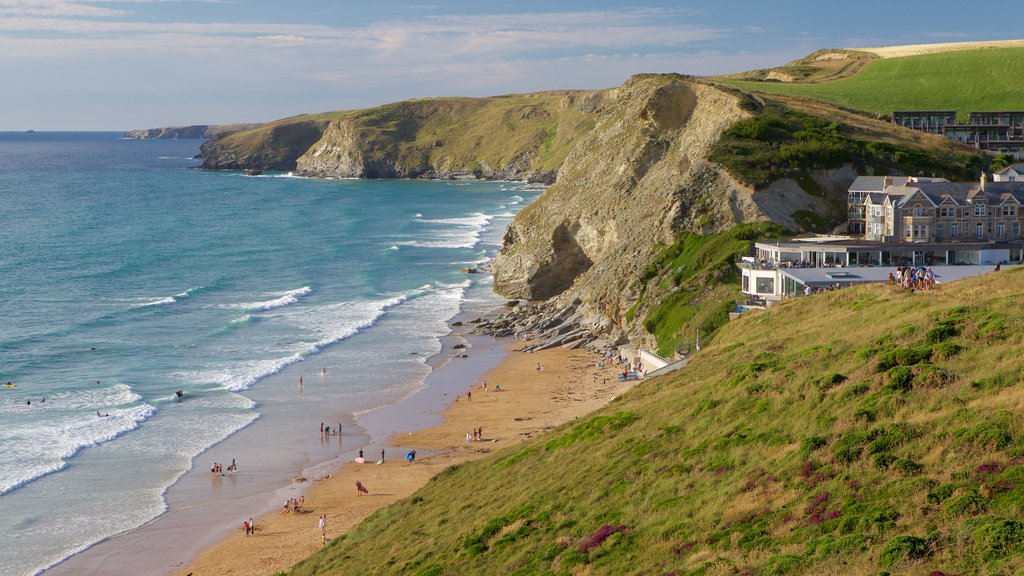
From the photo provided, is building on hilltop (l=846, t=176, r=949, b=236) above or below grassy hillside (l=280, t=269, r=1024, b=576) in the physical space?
above

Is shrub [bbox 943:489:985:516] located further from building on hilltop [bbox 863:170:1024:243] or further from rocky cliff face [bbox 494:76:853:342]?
rocky cliff face [bbox 494:76:853:342]

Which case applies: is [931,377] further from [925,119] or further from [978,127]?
[925,119]

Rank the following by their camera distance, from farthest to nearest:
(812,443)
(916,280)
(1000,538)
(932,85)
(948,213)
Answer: (932,85), (948,213), (916,280), (812,443), (1000,538)

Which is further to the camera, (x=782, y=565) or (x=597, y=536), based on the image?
(x=597, y=536)

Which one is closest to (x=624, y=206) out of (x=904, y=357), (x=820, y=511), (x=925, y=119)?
(x=925, y=119)

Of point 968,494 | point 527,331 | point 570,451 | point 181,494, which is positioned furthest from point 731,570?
point 527,331

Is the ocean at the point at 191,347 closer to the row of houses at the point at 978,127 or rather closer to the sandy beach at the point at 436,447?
the sandy beach at the point at 436,447

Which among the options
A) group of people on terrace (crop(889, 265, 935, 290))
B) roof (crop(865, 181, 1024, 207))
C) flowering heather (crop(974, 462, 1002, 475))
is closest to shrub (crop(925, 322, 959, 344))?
flowering heather (crop(974, 462, 1002, 475))

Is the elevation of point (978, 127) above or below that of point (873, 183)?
above
